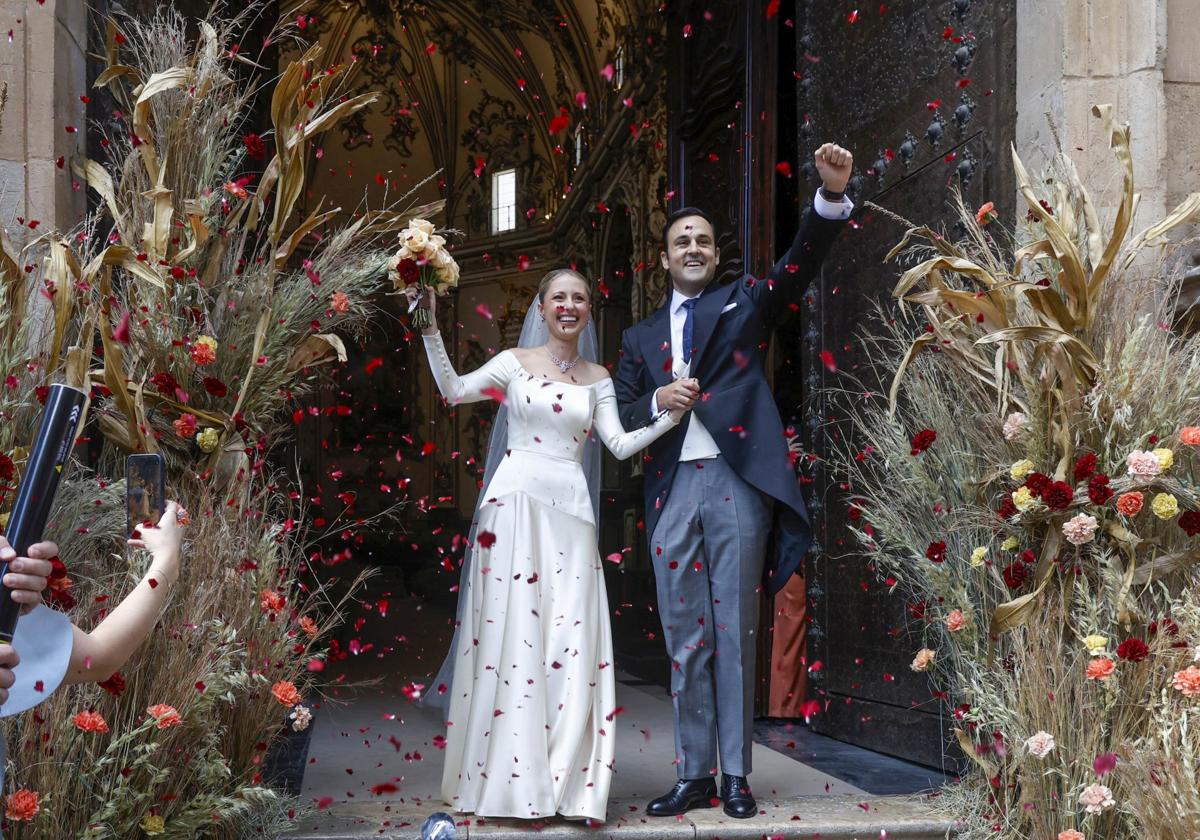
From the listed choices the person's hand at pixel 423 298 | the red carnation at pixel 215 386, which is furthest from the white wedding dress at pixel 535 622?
the red carnation at pixel 215 386

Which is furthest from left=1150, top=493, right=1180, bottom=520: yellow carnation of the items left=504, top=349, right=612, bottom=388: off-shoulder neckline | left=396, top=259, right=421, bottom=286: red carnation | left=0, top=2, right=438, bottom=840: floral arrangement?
left=0, top=2, right=438, bottom=840: floral arrangement

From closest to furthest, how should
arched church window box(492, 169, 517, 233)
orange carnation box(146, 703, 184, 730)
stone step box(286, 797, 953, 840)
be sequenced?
orange carnation box(146, 703, 184, 730)
stone step box(286, 797, 953, 840)
arched church window box(492, 169, 517, 233)

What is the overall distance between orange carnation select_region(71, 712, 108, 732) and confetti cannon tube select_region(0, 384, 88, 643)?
134 centimetres

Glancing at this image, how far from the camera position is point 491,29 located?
1614 cm

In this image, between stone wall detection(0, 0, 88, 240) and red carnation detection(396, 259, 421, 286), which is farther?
stone wall detection(0, 0, 88, 240)

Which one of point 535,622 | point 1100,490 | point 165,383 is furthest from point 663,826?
point 165,383

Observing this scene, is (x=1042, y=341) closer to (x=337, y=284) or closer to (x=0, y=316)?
(x=337, y=284)

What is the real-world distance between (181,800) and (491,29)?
14.2 metres

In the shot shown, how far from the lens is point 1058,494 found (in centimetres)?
338

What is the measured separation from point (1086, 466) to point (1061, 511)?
0.16m

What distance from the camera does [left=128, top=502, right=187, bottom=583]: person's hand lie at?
2.10m

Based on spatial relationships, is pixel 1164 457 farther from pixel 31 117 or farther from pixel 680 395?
pixel 31 117

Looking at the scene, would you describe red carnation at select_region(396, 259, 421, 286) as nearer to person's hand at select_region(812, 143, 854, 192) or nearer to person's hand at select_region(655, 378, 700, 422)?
person's hand at select_region(655, 378, 700, 422)

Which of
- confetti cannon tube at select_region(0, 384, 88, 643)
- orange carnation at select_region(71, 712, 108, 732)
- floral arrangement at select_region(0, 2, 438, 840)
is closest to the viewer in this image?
confetti cannon tube at select_region(0, 384, 88, 643)
